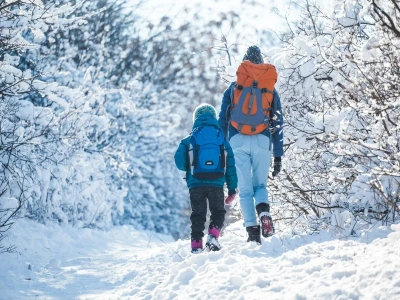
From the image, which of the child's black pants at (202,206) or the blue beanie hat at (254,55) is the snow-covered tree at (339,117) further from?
the child's black pants at (202,206)

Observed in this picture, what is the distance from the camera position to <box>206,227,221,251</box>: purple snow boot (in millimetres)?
5000

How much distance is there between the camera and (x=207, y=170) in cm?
502

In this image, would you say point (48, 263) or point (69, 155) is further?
point (69, 155)

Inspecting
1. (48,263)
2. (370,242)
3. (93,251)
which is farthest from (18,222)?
(370,242)

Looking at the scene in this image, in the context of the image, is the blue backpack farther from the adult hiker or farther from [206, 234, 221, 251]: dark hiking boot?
[206, 234, 221, 251]: dark hiking boot

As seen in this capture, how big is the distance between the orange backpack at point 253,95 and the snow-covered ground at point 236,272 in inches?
47.6

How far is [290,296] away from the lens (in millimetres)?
3039

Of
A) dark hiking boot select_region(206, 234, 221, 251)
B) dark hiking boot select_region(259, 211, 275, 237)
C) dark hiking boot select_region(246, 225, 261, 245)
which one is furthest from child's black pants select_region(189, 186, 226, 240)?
dark hiking boot select_region(259, 211, 275, 237)

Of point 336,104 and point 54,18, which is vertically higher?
point 54,18

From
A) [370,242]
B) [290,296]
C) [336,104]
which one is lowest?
[290,296]

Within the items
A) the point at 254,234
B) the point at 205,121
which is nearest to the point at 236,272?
the point at 254,234

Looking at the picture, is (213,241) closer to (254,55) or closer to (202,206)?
(202,206)

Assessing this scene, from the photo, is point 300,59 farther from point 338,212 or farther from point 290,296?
point 290,296

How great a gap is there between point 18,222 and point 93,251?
146 centimetres
